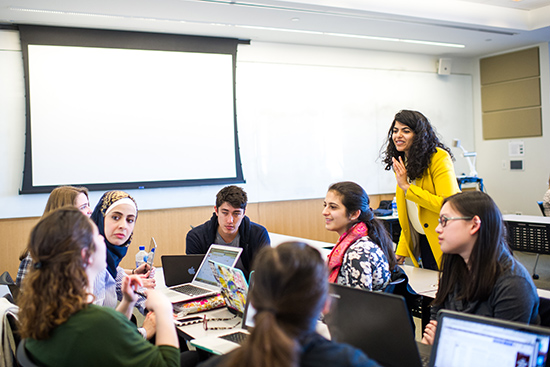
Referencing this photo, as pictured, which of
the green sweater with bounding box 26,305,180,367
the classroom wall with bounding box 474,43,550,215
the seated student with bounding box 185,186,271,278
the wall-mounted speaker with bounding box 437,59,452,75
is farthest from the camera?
the wall-mounted speaker with bounding box 437,59,452,75

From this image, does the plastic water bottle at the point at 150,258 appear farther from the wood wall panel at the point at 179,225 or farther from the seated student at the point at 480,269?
the wood wall panel at the point at 179,225

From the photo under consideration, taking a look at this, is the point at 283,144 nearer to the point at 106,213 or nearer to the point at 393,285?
the point at 106,213

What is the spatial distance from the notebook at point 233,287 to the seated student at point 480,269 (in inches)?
30.5

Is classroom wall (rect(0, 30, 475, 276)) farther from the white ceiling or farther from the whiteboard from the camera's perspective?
the white ceiling

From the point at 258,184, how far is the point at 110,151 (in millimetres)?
1931

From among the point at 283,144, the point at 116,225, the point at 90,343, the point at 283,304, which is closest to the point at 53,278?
the point at 90,343

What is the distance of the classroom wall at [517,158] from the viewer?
7336mm

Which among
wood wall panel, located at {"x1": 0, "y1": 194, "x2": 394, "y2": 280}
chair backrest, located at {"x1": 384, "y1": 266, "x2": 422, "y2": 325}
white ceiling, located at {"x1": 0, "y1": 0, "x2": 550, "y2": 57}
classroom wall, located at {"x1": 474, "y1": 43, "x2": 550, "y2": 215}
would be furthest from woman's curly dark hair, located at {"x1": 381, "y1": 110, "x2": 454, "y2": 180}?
classroom wall, located at {"x1": 474, "y1": 43, "x2": 550, "y2": 215}

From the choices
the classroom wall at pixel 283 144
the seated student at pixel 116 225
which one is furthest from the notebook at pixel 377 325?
the classroom wall at pixel 283 144

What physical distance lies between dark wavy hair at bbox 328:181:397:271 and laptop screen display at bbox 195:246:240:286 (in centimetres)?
64

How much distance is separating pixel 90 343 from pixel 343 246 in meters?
1.27

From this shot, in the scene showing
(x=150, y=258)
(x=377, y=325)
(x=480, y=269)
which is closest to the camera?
(x=377, y=325)

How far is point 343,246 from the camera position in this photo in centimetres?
229

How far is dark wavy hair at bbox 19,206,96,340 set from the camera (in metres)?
1.36
